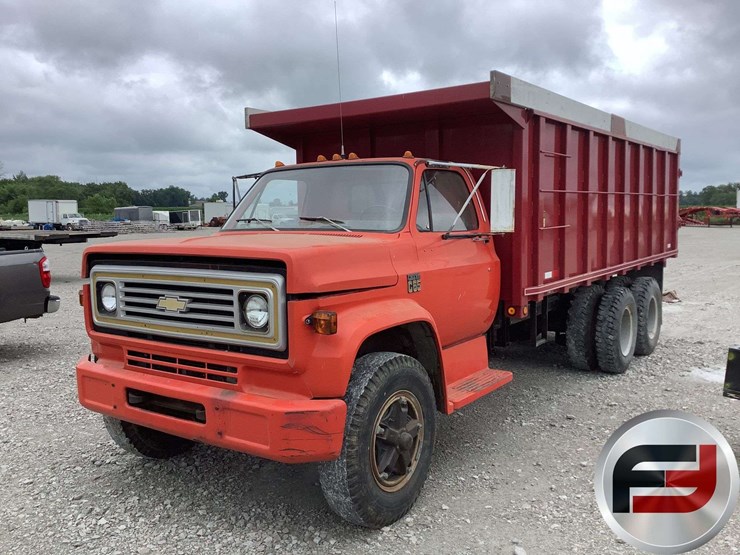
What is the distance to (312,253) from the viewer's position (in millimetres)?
3385

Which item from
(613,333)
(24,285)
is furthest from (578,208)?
(24,285)

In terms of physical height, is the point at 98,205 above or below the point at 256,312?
above

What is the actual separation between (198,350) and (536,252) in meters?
3.28

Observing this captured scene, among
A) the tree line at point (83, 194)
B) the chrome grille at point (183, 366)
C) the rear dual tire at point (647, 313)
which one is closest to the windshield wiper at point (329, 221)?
the chrome grille at point (183, 366)

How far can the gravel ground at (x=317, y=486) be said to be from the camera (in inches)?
143

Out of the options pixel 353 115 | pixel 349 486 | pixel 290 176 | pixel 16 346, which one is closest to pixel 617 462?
pixel 349 486

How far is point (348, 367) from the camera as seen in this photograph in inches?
135

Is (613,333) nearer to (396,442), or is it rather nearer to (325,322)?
(396,442)

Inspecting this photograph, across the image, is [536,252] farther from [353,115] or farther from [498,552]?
[498,552]

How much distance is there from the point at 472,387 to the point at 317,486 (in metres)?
1.31

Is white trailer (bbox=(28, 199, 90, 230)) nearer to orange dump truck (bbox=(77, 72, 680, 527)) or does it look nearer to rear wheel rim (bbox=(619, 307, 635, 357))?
rear wheel rim (bbox=(619, 307, 635, 357))

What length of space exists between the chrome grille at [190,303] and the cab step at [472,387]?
61.3 inches

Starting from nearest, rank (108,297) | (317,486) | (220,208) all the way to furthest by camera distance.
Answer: (108,297)
(317,486)
(220,208)

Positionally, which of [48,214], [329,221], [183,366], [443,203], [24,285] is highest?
[48,214]
